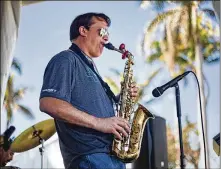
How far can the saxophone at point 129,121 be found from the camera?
7.30ft

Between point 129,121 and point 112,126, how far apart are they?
1.54 ft

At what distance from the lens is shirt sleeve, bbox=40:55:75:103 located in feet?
6.67

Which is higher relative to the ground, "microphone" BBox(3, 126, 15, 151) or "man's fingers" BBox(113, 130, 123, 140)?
"man's fingers" BBox(113, 130, 123, 140)

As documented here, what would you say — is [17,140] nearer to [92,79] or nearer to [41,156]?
[41,156]

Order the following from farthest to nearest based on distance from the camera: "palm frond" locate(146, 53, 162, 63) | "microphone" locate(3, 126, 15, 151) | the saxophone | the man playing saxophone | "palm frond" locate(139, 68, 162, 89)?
1. "palm frond" locate(146, 53, 162, 63)
2. "palm frond" locate(139, 68, 162, 89)
3. "microphone" locate(3, 126, 15, 151)
4. the saxophone
5. the man playing saxophone

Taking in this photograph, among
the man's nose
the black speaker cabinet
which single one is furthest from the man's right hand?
the black speaker cabinet

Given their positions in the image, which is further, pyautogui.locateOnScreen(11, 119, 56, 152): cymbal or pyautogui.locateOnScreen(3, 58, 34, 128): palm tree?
pyautogui.locateOnScreen(3, 58, 34, 128): palm tree

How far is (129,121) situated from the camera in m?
2.50

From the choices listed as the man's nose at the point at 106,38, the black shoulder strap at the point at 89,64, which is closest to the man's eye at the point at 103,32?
the man's nose at the point at 106,38

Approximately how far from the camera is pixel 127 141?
2375 mm

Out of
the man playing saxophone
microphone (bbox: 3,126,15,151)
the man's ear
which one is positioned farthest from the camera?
microphone (bbox: 3,126,15,151)

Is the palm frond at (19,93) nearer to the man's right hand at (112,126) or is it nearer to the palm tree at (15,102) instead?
the palm tree at (15,102)

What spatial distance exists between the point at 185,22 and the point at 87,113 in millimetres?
16061

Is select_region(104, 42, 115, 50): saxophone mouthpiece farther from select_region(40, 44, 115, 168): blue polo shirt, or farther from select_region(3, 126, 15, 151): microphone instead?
select_region(3, 126, 15, 151): microphone
